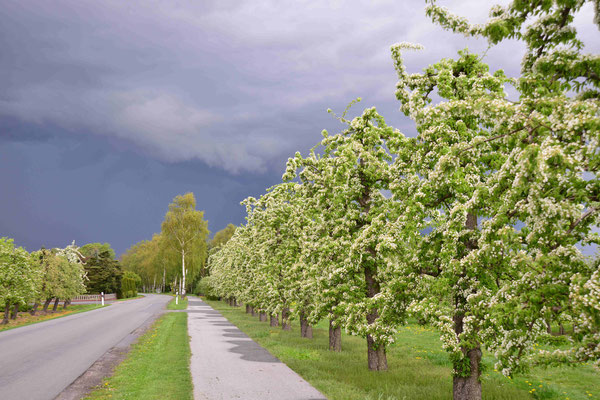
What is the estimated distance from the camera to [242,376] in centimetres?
1096

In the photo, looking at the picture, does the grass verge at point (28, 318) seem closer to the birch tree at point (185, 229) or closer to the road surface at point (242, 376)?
the road surface at point (242, 376)

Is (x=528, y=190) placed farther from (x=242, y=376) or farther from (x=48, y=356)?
(x=48, y=356)

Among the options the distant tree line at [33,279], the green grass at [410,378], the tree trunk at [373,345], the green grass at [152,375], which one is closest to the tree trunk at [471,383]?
the green grass at [410,378]

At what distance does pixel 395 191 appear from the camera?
396 inches

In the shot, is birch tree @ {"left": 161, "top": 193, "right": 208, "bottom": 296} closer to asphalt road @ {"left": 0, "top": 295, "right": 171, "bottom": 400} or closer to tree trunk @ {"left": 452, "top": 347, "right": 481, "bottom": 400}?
asphalt road @ {"left": 0, "top": 295, "right": 171, "bottom": 400}

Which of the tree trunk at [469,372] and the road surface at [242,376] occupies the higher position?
the tree trunk at [469,372]

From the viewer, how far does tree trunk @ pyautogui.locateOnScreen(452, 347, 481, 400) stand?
28.7 feet

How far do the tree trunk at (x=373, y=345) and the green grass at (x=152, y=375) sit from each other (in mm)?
6000

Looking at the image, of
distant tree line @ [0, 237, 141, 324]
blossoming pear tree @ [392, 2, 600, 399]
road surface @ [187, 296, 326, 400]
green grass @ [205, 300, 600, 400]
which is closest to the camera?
blossoming pear tree @ [392, 2, 600, 399]

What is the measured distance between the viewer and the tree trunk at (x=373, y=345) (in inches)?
516

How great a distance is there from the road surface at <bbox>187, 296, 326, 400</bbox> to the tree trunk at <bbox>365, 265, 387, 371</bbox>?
3.01m

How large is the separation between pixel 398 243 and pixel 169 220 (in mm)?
60258

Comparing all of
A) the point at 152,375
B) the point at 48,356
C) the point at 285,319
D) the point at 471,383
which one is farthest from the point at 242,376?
the point at 285,319

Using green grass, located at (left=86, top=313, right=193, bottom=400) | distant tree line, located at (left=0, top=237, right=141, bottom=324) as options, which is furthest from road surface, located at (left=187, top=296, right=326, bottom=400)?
distant tree line, located at (left=0, top=237, right=141, bottom=324)
